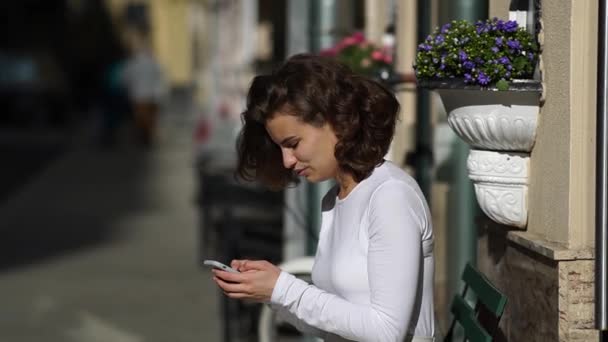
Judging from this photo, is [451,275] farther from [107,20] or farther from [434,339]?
[107,20]

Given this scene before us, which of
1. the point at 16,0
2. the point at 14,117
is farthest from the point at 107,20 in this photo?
the point at 14,117

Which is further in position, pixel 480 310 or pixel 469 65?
pixel 480 310

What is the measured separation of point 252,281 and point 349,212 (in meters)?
0.29

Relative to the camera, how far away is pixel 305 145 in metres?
3.07

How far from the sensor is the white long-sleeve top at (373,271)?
9.45 ft

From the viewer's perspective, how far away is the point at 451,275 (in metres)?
5.22

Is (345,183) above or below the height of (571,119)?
below

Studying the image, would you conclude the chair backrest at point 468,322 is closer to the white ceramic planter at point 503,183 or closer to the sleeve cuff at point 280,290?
the white ceramic planter at point 503,183

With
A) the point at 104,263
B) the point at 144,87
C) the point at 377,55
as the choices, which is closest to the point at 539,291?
the point at 377,55

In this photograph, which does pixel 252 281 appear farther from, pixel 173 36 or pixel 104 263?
pixel 173 36

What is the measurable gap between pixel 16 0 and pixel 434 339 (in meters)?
33.1

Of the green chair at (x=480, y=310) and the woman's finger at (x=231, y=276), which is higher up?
the woman's finger at (x=231, y=276)

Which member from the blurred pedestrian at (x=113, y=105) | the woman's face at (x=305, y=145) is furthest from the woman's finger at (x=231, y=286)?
the blurred pedestrian at (x=113, y=105)

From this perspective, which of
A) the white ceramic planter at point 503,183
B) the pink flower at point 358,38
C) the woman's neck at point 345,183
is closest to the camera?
the woman's neck at point 345,183
